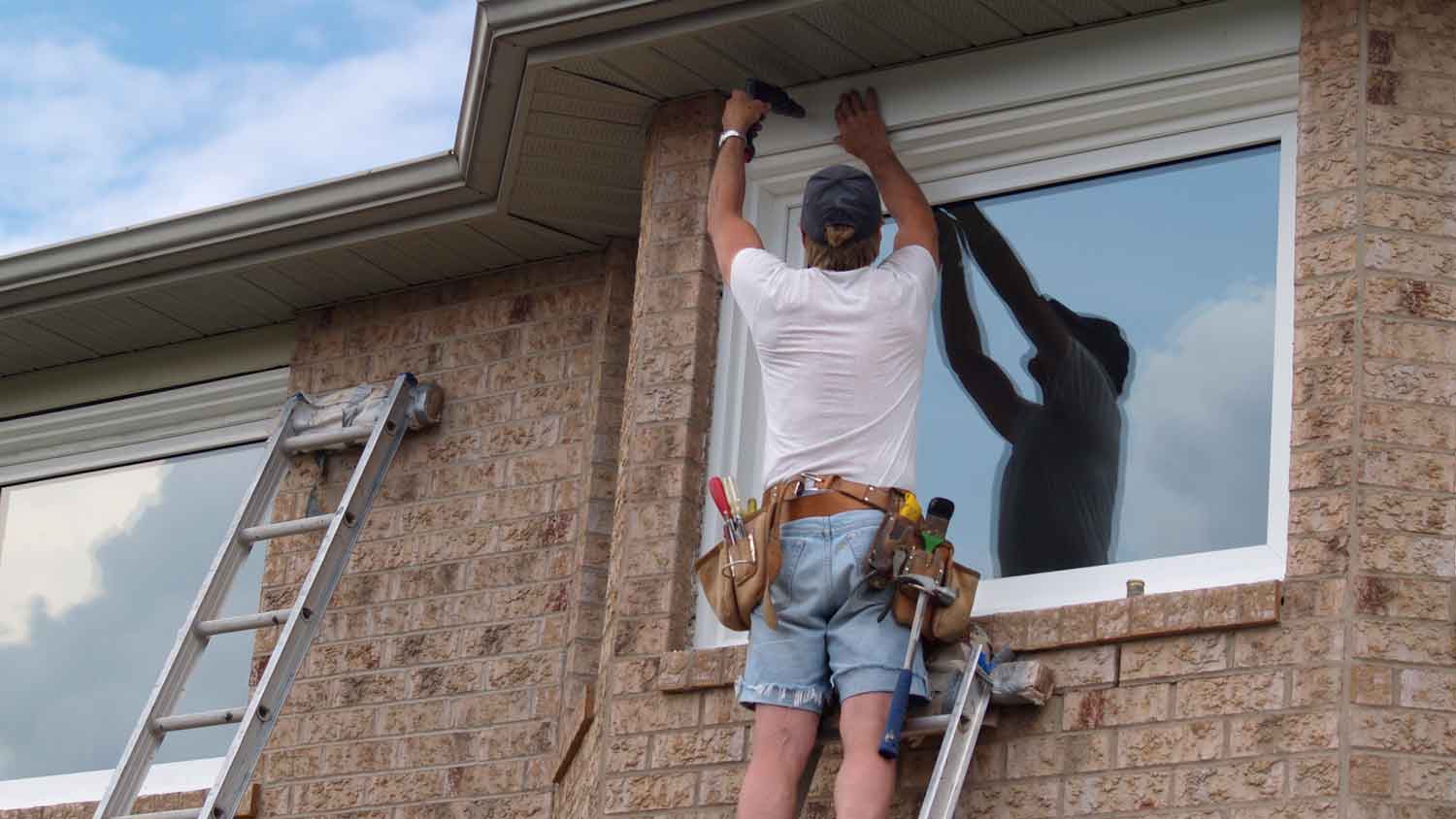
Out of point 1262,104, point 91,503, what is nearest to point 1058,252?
point 1262,104

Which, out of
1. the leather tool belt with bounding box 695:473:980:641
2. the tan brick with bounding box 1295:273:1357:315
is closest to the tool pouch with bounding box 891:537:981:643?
the leather tool belt with bounding box 695:473:980:641

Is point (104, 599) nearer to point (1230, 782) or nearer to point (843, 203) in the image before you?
point (843, 203)

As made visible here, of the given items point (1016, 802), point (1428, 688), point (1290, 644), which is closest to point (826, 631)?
point (1016, 802)

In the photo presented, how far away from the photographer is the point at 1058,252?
710 cm

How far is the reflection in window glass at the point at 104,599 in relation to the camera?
9609 millimetres

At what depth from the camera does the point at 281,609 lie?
8.98m

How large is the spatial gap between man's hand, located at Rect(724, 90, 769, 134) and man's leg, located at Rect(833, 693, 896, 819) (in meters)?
2.01

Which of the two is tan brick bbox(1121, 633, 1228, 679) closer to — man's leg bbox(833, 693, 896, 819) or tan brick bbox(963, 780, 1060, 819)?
tan brick bbox(963, 780, 1060, 819)

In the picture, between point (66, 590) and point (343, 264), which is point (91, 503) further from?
point (343, 264)

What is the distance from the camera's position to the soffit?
7172 mm

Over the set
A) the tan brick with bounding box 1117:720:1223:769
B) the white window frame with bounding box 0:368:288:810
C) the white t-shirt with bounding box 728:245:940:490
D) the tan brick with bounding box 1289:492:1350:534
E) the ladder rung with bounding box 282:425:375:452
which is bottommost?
the tan brick with bounding box 1117:720:1223:769

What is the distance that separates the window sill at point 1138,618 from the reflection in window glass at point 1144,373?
31 centimetres

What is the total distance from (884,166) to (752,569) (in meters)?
1.55

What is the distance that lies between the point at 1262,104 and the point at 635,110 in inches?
84.2
